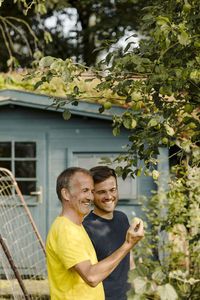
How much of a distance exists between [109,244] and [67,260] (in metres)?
0.79

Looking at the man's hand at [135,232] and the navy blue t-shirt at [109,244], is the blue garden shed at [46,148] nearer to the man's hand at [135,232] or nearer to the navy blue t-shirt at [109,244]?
the navy blue t-shirt at [109,244]

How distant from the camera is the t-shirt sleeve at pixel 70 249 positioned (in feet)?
7.13

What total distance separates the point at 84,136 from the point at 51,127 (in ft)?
2.08

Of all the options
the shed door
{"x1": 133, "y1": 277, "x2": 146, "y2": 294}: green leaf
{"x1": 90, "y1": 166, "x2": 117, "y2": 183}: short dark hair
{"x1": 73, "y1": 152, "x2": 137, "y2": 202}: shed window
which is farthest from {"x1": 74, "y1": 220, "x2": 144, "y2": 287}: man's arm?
the shed door

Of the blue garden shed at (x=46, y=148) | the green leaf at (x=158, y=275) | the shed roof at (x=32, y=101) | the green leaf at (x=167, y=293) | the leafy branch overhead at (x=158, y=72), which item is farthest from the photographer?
the blue garden shed at (x=46, y=148)

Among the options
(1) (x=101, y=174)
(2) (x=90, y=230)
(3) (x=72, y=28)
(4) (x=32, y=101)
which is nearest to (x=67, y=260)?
(2) (x=90, y=230)

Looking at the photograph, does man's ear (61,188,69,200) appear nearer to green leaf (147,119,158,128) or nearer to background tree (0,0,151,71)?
green leaf (147,119,158,128)

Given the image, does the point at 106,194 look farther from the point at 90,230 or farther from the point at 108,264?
the point at 108,264

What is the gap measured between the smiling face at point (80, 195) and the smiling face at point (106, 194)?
521 mm

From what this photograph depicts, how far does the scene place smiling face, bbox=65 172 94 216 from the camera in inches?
92.0

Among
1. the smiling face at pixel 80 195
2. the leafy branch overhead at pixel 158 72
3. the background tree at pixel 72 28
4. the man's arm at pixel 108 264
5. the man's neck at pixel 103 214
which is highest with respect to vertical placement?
the background tree at pixel 72 28

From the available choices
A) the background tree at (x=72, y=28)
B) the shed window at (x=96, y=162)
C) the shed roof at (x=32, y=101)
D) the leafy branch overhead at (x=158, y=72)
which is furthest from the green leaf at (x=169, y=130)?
the background tree at (x=72, y=28)

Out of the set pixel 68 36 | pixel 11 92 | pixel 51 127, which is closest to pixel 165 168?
pixel 51 127

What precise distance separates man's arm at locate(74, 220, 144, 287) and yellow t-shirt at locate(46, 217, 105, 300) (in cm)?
6
